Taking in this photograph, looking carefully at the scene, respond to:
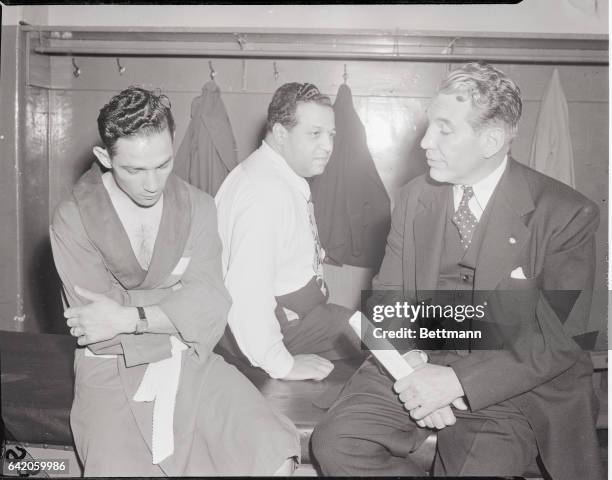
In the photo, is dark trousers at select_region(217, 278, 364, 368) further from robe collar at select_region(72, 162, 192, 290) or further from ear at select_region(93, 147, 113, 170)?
ear at select_region(93, 147, 113, 170)

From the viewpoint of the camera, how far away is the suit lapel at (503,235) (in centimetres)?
90

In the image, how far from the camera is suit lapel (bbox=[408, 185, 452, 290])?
95 cm

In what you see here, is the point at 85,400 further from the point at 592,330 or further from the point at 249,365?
the point at 592,330

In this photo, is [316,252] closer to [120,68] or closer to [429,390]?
[429,390]

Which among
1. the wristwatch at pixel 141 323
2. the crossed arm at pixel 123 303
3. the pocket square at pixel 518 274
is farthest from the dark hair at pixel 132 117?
the pocket square at pixel 518 274

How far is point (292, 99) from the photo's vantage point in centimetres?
109

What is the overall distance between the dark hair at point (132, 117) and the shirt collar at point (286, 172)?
28cm

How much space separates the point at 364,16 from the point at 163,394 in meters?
0.76

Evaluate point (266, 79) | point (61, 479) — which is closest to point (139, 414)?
point (61, 479)

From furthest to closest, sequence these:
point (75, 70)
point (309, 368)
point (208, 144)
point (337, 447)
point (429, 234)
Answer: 1. point (208, 144)
2. point (75, 70)
3. point (309, 368)
4. point (429, 234)
5. point (337, 447)

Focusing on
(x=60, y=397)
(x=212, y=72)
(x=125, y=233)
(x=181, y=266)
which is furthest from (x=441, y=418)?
(x=212, y=72)

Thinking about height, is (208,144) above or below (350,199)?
above

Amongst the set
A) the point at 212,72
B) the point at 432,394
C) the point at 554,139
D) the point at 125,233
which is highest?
the point at 212,72

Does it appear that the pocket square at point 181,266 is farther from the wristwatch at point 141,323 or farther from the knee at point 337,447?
the knee at point 337,447
